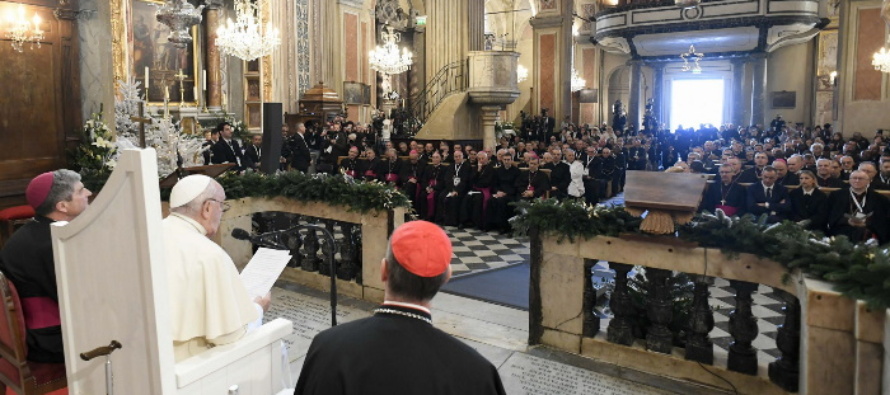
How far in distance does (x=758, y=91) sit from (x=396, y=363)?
3243 cm

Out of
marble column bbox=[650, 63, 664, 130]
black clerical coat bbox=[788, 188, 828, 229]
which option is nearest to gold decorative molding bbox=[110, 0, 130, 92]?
black clerical coat bbox=[788, 188, 828, 229]

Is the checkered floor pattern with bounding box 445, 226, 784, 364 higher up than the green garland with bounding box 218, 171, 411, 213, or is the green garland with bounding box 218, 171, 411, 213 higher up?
the green garland with bounding box 218, 171, 411, 213

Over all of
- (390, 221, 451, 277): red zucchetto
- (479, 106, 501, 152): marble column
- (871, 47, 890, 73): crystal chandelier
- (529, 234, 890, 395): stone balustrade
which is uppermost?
(871, 47, 890, 73): crystal chandelier

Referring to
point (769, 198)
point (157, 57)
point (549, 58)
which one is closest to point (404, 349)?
point (769, 198)

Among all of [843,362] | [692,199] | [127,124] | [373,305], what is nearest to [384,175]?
[127,124]

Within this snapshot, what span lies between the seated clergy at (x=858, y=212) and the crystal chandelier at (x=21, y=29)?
30.5 feet

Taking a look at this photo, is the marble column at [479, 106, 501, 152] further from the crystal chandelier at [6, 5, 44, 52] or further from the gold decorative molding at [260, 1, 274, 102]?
the crystal chandelier at [6, 5, 44, 52]

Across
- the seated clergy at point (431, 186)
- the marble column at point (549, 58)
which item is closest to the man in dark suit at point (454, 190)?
the seated clergy at point (431, 186)

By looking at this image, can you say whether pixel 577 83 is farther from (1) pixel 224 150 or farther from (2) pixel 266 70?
(1) pixel 224 150

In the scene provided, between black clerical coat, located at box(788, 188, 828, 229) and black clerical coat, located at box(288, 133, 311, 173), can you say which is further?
black clerical coat, located at box(288, 133, 311, 173)

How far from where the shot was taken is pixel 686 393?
13.9 ft

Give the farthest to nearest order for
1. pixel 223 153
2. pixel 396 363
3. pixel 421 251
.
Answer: pixel 223 153 → pixel 421 251 → pixel 396 363

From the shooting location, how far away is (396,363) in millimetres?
1726

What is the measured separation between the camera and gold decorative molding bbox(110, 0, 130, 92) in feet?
40.8
